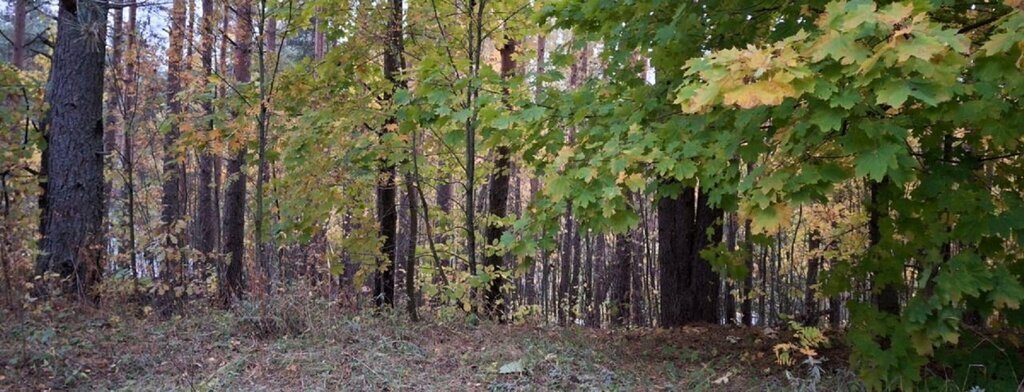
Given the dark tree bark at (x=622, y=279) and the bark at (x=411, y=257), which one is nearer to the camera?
the bark at (x=411, y=257)

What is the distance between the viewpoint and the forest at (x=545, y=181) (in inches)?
129

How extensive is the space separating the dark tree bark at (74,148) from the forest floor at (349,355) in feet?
3.68

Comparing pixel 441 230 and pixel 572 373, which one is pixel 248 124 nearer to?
pixel 441 230

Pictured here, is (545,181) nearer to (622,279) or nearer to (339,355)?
(339,355)

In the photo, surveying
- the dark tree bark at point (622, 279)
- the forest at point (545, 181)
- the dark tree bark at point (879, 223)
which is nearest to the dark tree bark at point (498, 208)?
the forest at point (545, 181)

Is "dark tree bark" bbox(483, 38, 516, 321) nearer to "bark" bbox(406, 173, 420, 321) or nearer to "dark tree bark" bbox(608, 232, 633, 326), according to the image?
"bark" bbox(406, 173, 420, 321)

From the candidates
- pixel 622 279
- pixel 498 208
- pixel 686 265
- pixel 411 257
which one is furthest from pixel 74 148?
pixel 622 279

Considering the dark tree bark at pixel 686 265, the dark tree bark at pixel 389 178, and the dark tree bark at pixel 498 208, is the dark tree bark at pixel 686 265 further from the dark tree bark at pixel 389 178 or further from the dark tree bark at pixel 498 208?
the dark tree bark at pixel 389 178

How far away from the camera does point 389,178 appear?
7.42m

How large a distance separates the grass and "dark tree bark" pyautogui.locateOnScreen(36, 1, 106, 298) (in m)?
1.19

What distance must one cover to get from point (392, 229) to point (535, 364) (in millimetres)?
3768

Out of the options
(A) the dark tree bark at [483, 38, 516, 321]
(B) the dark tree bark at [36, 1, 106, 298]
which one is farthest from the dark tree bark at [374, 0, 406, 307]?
(B) the dark tree bark at [36, 1, 106, 298]

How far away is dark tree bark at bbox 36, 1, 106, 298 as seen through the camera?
7129 millimetres

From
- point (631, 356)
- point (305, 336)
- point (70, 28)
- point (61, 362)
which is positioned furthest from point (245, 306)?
point (70, 28)
